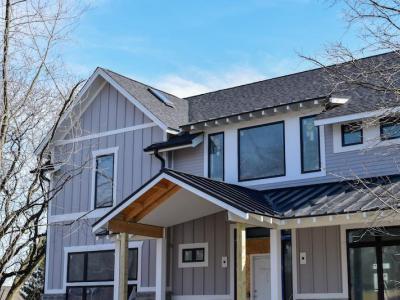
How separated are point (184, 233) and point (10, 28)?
24.8 ft

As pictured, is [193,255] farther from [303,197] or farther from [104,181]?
[104,181]

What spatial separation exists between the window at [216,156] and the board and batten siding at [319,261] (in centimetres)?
276

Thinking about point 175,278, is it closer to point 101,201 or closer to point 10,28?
point 101,201

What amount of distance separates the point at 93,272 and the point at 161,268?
3169 millimetres

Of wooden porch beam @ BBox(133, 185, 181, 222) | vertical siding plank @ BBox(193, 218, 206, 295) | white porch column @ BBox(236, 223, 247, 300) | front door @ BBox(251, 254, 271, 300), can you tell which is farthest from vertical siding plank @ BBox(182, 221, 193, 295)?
white porch column @ BBox(236, 223, 247, 300)

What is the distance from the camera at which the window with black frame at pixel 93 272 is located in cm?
1593

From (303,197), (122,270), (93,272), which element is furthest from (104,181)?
(303,197)

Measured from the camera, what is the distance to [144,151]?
Result: 635 inches

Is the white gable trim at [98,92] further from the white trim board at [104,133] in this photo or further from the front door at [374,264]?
the front door at [374,264]

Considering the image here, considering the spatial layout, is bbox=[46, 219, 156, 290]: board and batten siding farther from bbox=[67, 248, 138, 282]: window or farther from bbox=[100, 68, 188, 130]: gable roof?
bbox=[100, 68, 188, 130]: gable roof

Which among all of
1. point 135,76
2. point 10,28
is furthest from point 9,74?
point 135,76

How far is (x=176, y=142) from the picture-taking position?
1541cm

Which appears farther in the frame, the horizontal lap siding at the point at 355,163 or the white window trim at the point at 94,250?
the white window trim at the point at 94,250

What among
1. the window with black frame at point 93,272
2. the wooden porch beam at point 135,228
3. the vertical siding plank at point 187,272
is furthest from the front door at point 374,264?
the window with black frame at point 93,272
